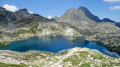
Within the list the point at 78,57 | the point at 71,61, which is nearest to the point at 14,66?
the point at 71,61

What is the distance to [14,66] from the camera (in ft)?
194

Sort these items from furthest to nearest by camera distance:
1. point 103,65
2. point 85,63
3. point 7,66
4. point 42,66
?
point 42,66 < point 7,66 < point 85,63 < point 103,65

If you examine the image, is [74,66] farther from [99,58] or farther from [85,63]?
[99,58]

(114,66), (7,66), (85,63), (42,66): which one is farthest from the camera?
(42,66)

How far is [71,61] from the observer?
55094 mm

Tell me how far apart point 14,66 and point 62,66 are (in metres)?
24.4

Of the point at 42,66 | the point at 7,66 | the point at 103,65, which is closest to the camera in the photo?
the point at 103,65

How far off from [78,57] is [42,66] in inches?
833

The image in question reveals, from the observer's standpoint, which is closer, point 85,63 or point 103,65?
point 103,65

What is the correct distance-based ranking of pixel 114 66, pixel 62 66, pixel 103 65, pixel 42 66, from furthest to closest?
pixel 42 66 → pixel 62 66 → pixel 103 65 → pixel 114 66

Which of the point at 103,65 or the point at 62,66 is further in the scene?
the point at 62,66

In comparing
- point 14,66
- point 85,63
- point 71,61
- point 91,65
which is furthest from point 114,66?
point 14,66

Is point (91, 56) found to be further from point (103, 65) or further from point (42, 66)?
point (42, 66)

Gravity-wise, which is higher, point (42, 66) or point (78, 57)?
point (78, 57)
